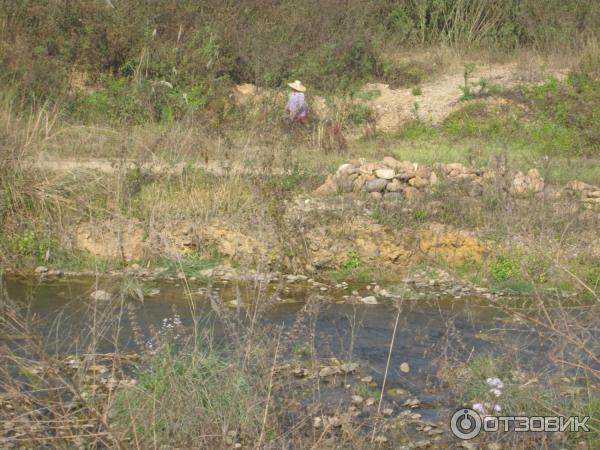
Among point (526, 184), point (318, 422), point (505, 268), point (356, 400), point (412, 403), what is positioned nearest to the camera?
point (318, 422)

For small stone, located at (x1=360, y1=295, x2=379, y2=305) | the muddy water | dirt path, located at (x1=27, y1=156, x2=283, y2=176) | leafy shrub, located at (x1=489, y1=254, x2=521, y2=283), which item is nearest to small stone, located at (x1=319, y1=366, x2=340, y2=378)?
the muddy water

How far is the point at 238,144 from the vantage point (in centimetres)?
1210

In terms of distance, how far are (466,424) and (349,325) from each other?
2.97 m

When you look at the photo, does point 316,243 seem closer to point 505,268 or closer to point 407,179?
point 407,179

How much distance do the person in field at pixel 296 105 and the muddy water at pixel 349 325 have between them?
6.04m

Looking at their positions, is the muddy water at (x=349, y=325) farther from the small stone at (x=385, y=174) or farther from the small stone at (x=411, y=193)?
the small stone at (x=385, y=174)

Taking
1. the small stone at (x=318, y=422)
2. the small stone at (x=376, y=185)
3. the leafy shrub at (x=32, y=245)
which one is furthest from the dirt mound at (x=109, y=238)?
the small stone at (x=318, y=422)

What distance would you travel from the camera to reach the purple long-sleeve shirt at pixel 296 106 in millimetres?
15083

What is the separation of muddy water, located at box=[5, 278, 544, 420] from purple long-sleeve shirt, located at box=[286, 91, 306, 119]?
6093 millimetres

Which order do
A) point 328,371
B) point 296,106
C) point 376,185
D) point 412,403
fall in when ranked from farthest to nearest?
point 296,106 → point 376,185 → point 328,371 → point 412,403

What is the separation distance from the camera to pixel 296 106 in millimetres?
15148

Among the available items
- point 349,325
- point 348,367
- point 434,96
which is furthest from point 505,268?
point 434,96

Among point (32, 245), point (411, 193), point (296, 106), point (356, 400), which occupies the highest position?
point (356, 400)

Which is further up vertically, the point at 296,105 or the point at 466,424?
the point at 466,424
